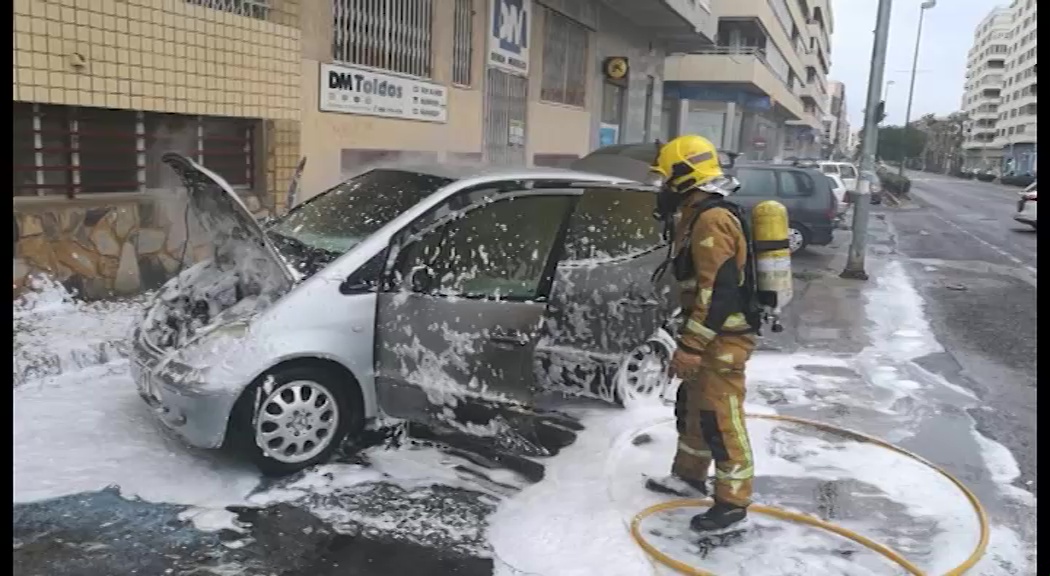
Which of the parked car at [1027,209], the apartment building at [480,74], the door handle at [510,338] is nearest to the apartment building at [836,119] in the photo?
the parked car at [1027,209]

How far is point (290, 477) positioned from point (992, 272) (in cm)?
1297

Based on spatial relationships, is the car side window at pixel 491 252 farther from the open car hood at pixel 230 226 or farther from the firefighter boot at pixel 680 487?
the firefighter boot at pixel 680 487

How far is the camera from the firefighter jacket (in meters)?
3.59

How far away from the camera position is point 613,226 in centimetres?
550

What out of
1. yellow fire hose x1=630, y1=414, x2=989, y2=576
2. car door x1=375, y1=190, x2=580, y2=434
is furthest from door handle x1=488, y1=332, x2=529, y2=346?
yellow fire hose x1=630, y1=414, x2=989, y2=576

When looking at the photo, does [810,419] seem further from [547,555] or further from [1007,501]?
[547,555]

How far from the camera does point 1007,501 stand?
14.8ft

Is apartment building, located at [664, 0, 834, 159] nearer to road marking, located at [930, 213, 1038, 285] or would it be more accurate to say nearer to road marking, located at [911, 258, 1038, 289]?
road marking, located at [930, 213, 1038, 285]

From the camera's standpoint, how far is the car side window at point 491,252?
430cm

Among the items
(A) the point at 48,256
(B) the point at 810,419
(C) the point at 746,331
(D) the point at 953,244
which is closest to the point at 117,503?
(C) the point at 746,331

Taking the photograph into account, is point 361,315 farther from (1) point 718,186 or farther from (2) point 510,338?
(1) point 718,186

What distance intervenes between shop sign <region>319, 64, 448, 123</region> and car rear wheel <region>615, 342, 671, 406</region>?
5.14 meters

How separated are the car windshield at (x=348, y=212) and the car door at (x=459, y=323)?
31 centimetres

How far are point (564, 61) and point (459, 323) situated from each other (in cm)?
1205
